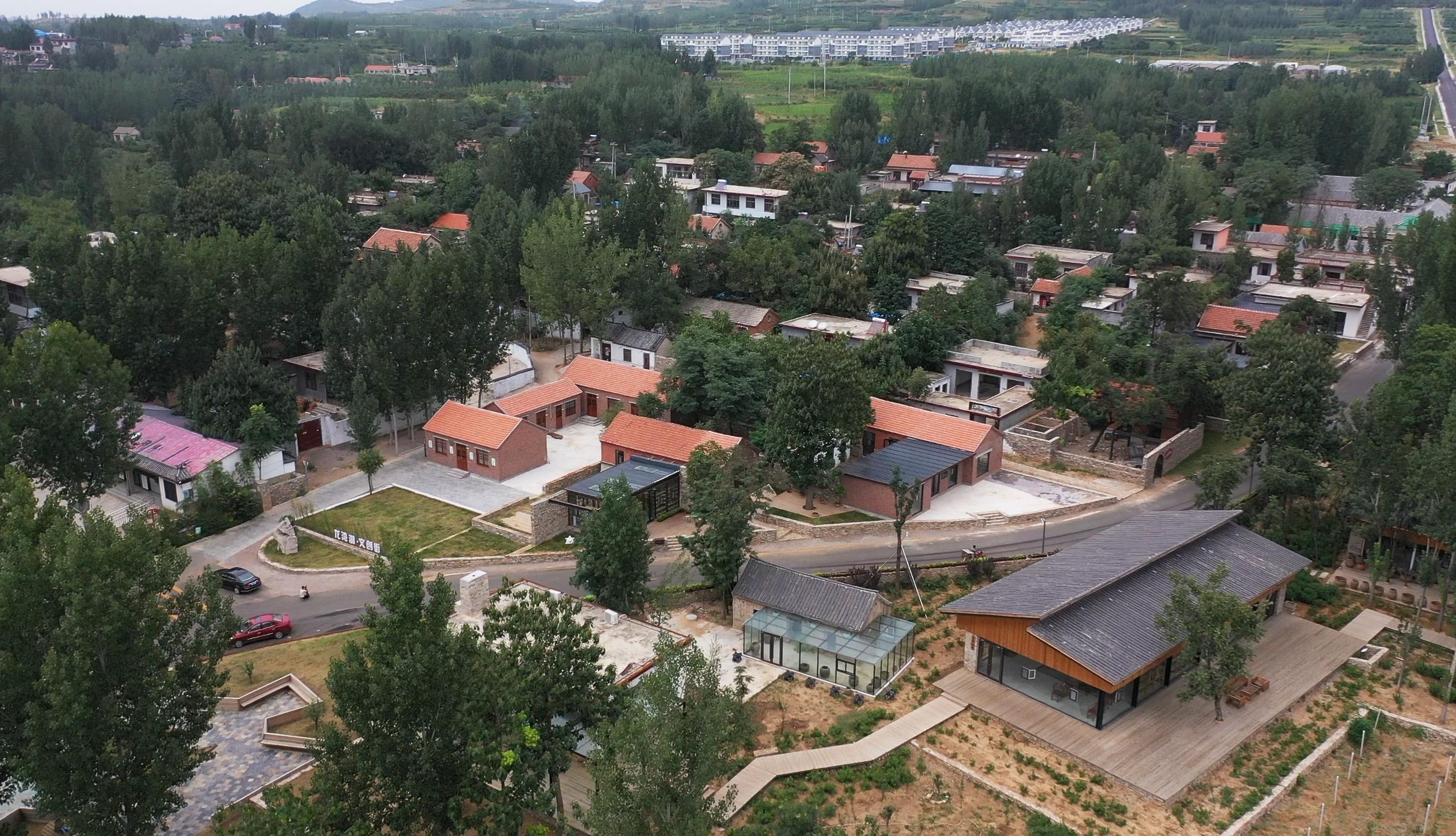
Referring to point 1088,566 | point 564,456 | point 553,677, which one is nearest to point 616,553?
point 553,677

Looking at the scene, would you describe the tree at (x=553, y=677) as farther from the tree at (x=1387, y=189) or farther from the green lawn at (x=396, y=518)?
the tree at (x=1387, y=189)

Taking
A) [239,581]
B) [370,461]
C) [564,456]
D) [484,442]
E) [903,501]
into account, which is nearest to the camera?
[239,581]

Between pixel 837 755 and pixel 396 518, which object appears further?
pixel 396 518

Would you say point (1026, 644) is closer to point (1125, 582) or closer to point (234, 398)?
point (1125, 582)

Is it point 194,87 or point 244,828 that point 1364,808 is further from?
point 194,87

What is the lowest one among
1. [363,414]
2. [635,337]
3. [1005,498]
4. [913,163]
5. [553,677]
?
[1005,498]

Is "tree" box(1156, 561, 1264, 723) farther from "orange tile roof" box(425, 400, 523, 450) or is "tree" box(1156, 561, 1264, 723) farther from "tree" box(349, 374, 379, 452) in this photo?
"tree" box(349, 374, 379, 452)
